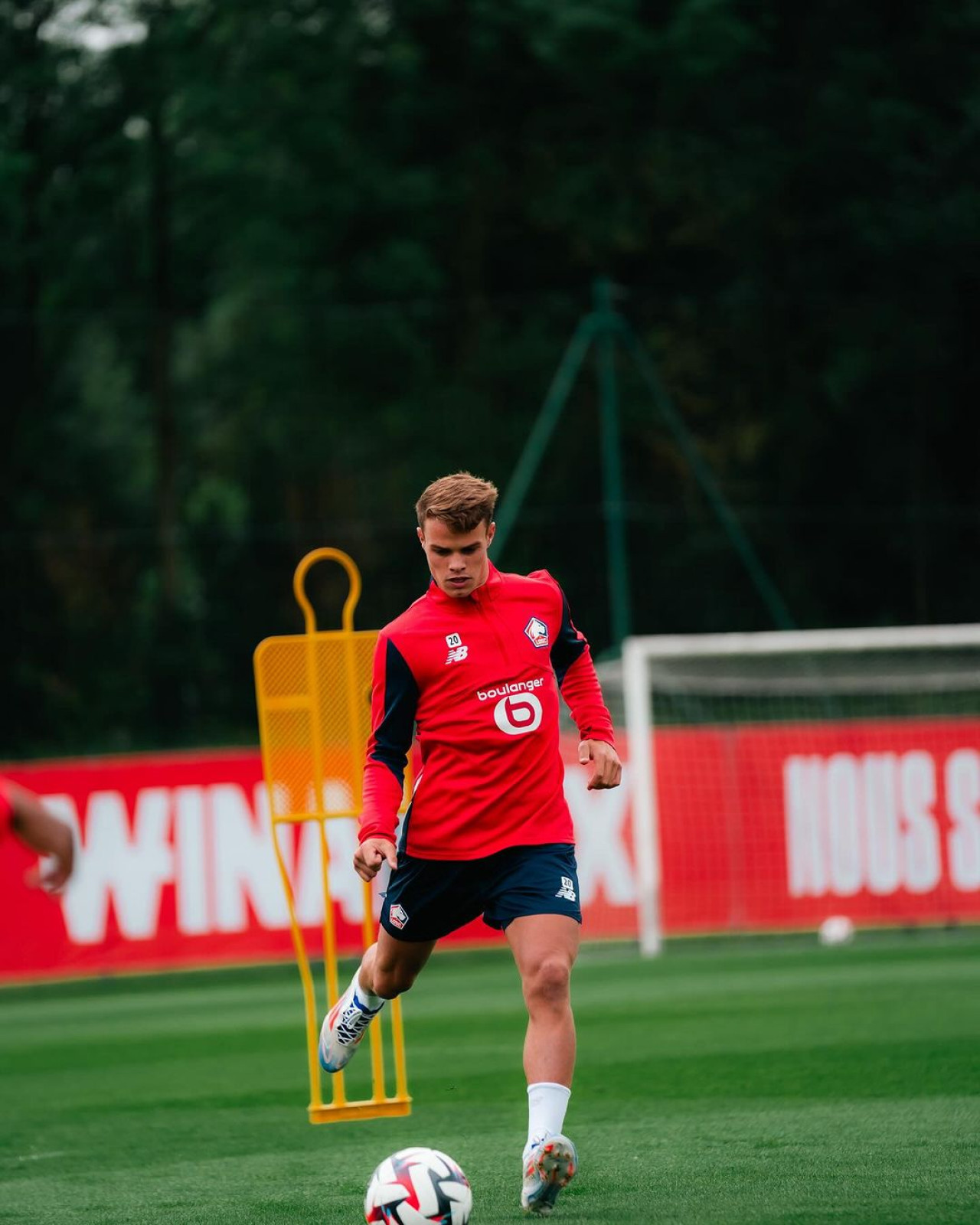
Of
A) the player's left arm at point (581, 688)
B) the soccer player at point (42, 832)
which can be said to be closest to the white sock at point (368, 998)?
the player's left arm at point (581, 688)

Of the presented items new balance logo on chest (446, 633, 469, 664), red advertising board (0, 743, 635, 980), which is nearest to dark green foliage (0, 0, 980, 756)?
red advertising board (0, 743, 635, 980)

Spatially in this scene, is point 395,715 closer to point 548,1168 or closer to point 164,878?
point 548,1168

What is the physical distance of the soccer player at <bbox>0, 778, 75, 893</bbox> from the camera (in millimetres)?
4648

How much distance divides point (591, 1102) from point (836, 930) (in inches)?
318

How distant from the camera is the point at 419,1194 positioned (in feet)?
17.9

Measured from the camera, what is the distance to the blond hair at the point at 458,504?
6.04 metres

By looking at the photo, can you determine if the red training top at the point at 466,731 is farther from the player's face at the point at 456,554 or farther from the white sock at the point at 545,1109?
the white sock at the point at 545,1109

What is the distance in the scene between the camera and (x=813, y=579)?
2439 centimetres

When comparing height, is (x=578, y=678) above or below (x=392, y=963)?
above

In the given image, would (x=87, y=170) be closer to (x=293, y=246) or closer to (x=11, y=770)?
(x=293, y=246)

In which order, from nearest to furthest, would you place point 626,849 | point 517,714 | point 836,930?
point 517,714, point 836,930, point 626,849

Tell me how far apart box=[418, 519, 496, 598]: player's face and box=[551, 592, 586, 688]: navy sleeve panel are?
41 cm

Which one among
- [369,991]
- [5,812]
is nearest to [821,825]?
[369,991]

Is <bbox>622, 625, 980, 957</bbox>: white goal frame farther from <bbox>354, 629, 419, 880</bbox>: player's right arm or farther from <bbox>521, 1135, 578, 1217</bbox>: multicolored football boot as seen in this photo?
<bbox>521, 1135, 578, 1217</bbox>: multicolored football boot
